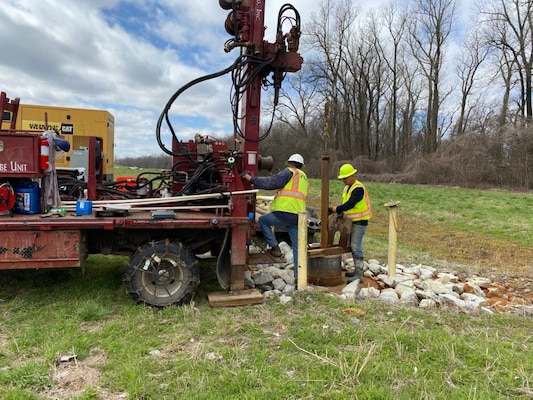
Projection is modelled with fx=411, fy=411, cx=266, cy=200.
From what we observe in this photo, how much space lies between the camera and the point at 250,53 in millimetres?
5609

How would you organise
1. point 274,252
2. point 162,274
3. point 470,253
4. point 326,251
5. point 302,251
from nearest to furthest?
1. point 162,274
2. point 302,251
3. point 274,252
4. point 326,251
5. point 470,253

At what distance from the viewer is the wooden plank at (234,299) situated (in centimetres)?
507

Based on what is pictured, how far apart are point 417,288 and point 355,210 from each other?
1.52m

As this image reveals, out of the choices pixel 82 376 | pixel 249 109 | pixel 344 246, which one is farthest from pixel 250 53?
pixel 82 376

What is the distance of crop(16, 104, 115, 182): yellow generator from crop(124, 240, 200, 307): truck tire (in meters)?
5.95

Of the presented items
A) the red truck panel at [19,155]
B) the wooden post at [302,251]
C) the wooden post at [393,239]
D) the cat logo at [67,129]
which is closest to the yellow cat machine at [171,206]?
the red truck panel at [19,155]

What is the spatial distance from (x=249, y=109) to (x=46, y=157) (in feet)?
8.56

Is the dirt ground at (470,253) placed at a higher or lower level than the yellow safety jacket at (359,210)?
lower

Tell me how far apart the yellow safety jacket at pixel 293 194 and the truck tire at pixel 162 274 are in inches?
64.0

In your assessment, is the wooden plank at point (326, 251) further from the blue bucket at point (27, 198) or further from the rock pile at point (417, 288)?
the blue bucket at point (27, 198)

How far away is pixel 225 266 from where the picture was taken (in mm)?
5457

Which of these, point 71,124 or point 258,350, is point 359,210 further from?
point 71,124

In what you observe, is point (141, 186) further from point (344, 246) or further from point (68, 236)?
point (344, 246)

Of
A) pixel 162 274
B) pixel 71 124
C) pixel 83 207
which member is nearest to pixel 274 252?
pixel 162 274
